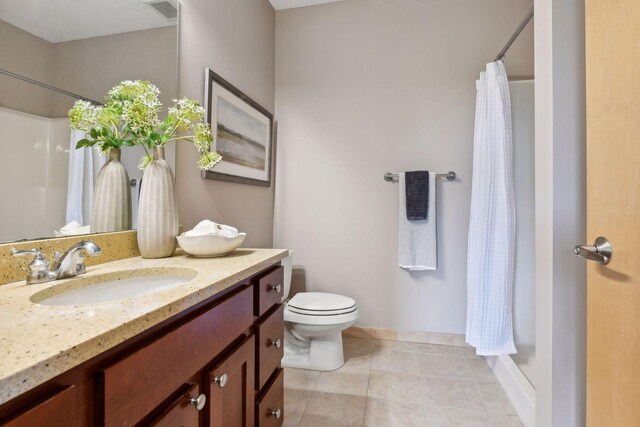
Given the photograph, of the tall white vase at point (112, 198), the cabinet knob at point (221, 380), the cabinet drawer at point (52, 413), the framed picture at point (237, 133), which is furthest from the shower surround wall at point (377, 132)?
the cabinet drawer at point (52, 413)

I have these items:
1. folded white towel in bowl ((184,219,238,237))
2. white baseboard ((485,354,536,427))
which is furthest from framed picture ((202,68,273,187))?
white baseboard ((485,354,536,427))

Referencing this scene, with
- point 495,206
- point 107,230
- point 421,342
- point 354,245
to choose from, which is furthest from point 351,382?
Answer: point 107,230

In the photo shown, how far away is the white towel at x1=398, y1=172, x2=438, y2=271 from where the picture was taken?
6.85 feet

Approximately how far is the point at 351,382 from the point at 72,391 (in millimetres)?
1600

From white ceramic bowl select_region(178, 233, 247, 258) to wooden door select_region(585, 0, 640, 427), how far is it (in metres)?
1.13

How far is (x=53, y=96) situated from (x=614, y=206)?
1552 millimetres

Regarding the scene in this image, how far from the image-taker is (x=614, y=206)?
0.73 metres

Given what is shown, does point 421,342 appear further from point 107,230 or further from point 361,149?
point 107,230

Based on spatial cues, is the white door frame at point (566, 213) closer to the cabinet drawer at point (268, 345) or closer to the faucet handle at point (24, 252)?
the cabinet drawer at point (268, 345)

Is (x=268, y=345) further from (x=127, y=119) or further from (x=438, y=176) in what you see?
(x=438, y=176)

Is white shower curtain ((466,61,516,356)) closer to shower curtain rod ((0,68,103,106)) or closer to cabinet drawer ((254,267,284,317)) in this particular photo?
cabinet drawer ((254,267,284,317))

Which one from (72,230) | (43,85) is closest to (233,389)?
(72,230)

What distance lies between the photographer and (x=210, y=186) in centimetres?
161

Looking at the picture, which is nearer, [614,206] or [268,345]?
[614,206]
